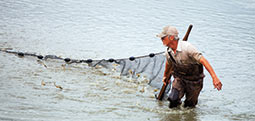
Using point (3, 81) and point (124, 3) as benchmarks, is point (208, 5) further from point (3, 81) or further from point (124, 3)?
point (3, 81)

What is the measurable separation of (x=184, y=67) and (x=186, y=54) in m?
0.28

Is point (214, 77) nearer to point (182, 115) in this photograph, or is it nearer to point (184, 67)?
point (184, 67)

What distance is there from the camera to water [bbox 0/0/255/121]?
17.3ft

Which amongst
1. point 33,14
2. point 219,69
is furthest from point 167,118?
point 33,14

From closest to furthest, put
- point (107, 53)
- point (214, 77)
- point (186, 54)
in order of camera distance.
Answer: point (214, 77)
point (186, 54)
point (107, 53)

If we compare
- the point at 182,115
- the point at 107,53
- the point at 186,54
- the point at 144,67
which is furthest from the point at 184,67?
the point at 107,53

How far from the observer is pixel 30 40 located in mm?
9328

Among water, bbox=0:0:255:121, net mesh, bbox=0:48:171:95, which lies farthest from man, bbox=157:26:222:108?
net mesh, bbox=0:48:171:95

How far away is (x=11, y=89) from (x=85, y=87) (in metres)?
1.29

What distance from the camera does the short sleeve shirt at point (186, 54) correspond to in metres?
4.28

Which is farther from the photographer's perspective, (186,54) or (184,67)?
(184,67)

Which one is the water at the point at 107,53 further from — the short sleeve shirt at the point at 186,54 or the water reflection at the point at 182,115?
the short sleeve shirt at the point at 186,54

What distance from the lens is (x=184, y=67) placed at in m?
4.61

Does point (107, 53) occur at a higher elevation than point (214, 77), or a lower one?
higher
